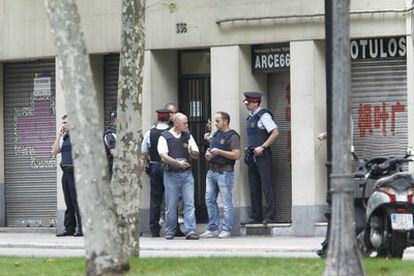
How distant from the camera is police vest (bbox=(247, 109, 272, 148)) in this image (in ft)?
78.7

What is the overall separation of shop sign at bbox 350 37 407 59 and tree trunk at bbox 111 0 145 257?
8.66 m

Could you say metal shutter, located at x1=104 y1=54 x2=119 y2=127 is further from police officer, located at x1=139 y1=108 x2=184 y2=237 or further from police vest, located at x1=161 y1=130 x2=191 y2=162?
police vest, located at x1=161 y1=130 x2=191 y2=162

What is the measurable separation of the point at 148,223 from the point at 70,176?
5.51 feet

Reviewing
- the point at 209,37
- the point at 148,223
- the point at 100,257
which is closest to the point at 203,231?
Answer: the point at 148,223

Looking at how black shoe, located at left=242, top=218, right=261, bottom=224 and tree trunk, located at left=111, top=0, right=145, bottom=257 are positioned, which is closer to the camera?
tree trunk, located at left=111, top=0, right=145, bottom=257

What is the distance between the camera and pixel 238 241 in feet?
Result: 73.4

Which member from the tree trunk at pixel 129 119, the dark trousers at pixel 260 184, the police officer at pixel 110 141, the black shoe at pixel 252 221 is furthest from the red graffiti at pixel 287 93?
the tree trunk at pixel 129 119

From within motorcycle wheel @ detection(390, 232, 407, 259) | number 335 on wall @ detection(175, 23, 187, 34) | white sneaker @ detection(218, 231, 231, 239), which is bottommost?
white sneaker @ detection(218, 231, 231, 239)

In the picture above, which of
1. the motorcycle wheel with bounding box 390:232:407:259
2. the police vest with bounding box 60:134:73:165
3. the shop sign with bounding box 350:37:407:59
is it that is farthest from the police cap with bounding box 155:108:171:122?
the motorcycle wheel with bounding box 390:232:407:259

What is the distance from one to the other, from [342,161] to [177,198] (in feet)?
37.3

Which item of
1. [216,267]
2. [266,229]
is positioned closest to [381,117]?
[266,229]

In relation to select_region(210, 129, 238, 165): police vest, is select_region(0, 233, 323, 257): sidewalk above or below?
below

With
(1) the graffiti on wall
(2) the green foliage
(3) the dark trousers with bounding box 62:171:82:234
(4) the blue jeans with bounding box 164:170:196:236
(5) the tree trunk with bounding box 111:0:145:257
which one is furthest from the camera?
(1) the graffiti on wall

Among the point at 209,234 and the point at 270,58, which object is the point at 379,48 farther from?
the point at 209,234
